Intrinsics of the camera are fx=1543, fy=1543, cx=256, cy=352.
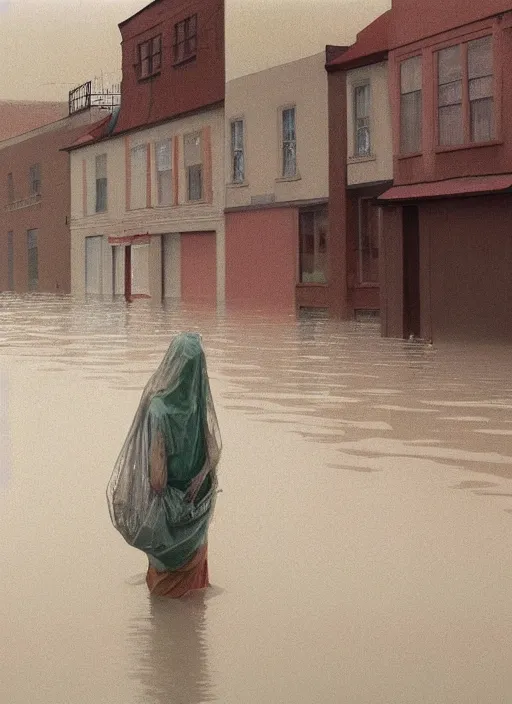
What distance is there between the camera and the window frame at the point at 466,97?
2320cm

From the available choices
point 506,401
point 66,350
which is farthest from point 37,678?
point 66,350

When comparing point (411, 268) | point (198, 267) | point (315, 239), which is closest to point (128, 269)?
point (198, 267)

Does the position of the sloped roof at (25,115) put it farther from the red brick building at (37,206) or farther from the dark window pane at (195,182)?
the dark window pane at (195,182)

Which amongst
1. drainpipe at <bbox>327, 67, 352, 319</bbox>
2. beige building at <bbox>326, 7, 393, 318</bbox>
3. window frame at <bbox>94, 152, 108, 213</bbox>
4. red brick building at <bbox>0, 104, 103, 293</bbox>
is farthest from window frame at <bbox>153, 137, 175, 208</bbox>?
beige building at <bbox>326, 7, 393, 318</bbox>

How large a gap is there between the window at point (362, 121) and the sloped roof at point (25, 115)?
24.7m

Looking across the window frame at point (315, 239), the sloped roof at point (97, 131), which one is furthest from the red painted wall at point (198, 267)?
the sloped roof at point (97, 131)

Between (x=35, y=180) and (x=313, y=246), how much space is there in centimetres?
2634

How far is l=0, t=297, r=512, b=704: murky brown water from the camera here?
515 cm

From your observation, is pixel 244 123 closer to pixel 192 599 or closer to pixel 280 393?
pixel 280 393

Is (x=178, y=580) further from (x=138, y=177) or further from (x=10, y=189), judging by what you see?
(x=10, y=189)

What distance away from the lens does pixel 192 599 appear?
20.8 feet

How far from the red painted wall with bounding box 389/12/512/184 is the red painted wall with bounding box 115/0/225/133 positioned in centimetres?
1451

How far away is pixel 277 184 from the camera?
36.1 m

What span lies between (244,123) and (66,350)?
55.7 feet
